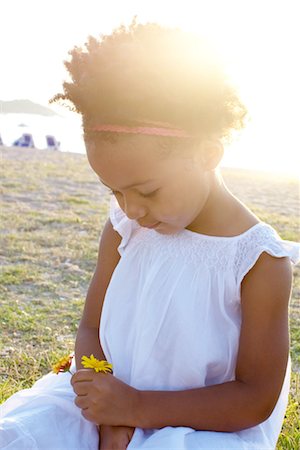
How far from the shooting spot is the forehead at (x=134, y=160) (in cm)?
182

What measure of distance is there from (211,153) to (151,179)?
0.18 meters

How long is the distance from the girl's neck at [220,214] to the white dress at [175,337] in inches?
1.2

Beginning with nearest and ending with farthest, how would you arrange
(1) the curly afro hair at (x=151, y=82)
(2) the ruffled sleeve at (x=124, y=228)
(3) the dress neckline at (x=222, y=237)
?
(1) the curly afro hair at (x=151, y=82), (3) the dress neckline at (x=222, y=237), (2) the ruffled sleeve at (x=124, y=228)

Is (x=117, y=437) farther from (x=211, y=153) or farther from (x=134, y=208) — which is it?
(x=211, y=153)

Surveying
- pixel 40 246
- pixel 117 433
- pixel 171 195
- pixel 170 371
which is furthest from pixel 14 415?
pixel 40 246

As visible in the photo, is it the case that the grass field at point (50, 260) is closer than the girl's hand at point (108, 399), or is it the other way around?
the girl's hand at point (108, 399)

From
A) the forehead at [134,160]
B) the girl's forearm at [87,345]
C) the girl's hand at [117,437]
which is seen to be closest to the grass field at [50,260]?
the girl's forearm at [87,345]

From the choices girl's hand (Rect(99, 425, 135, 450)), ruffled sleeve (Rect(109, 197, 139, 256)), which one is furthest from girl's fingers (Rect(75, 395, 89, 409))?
ruffled sleeve (Rect(109, 197, 139, 256))

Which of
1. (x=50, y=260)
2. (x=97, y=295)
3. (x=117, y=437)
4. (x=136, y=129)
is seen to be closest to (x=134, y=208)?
(x=136, y=129)

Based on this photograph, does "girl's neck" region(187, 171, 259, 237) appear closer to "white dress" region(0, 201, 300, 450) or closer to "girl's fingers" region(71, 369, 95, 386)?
"white dress" region(0, 201, 300, 450)

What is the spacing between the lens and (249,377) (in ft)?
6.02

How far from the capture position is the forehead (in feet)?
5.96

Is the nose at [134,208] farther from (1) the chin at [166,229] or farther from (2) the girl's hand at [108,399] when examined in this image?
(2) the girl's hand at [108,399]

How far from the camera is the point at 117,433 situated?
1867 millimetres
